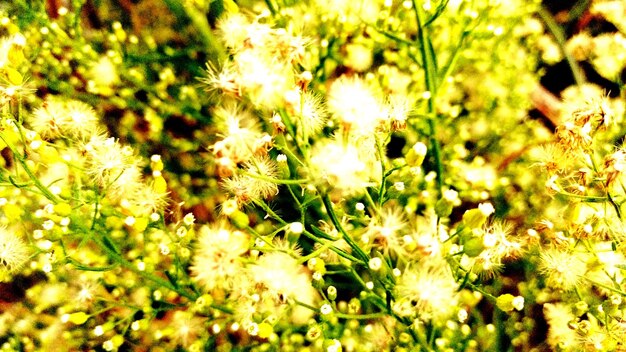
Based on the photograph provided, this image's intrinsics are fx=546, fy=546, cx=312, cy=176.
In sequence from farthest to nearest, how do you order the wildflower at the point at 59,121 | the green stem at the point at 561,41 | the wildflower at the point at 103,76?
the green stem at the point at 561,41
the wildflower at the point at 103,76
the wildflower at the point at 59,121

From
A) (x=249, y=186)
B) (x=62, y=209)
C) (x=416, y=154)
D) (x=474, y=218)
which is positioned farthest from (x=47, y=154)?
(x=474, y=218)

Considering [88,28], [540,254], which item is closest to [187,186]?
[88,28]

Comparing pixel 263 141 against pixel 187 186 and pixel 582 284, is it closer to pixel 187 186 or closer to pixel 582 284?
pixel 582 284

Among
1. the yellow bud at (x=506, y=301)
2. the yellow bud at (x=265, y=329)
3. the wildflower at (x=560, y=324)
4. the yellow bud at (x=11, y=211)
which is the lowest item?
the wildflower at (x=560, y=324)

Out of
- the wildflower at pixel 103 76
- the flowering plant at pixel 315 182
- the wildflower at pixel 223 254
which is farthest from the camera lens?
the wildflower at pixel 103 76

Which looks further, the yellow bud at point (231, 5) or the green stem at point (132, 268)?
the yellow bud at point (231, 5)

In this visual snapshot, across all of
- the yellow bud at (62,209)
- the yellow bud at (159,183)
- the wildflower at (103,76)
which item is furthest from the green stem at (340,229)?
the wildflower at (103,76)

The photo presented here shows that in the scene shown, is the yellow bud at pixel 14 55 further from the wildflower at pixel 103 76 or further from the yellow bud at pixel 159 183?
the wildflower at pixel 103 76

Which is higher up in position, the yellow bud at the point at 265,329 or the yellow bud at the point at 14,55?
the yellow bud at the point at 14,55
